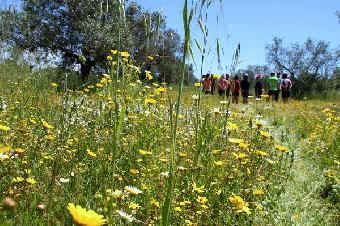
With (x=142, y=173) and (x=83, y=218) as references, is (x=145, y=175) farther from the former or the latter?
(x=83, y=218)

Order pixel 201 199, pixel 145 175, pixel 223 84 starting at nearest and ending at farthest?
pixel 201 199, pixel 145 175, pixel 223 84

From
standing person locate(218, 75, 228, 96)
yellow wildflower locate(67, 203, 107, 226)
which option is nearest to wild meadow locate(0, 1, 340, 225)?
yellow wildflower locate(67, 203, 107, 226)

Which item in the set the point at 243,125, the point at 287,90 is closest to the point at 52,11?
the point at 287,90

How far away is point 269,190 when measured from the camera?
3432mm

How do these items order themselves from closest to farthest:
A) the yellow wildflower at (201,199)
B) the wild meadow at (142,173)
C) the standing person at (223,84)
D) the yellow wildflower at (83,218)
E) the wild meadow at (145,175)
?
the yellow wildflower at (83,218) < the wild meadow at (142,173) < the wild meadow at (145,175) < the yellow wildflower at (201,199) < the standing person at (223,84)

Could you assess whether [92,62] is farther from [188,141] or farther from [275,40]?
[275,40]

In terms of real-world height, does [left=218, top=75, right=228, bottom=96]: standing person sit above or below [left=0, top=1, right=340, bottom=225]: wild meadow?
above

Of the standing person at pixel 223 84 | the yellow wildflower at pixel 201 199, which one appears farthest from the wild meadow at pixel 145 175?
the standing person at pixel 223 84

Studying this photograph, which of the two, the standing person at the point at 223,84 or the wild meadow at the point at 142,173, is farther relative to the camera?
the standing person at the point at 223,84

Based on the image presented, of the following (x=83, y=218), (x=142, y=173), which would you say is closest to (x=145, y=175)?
(x=142, y=173)

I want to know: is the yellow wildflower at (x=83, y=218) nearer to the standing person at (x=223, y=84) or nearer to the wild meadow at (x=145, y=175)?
the wild meadow at (x=145, y=175)

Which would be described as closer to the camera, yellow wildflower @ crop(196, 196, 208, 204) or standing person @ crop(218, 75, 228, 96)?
yellow wildflower @ crop(196, 196, 208, 204)

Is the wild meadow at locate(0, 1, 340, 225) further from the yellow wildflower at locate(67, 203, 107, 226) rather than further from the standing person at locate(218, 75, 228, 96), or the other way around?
the standing person at locate(218, 75, 228, 96)

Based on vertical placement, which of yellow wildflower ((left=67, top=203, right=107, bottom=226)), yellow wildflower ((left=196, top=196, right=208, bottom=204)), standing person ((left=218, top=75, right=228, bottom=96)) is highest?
standing person ((left=218, top=75, right=228, bottom=96))
